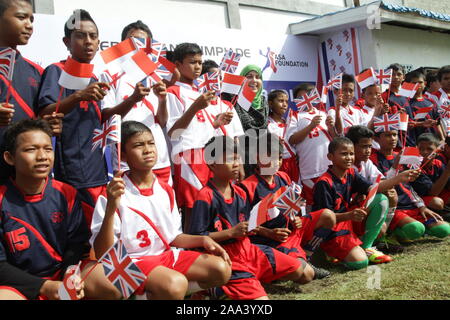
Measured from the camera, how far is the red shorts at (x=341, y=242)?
3432 millimetres

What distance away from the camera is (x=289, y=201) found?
287 centimetres

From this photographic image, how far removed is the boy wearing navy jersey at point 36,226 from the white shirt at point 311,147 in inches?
99.5

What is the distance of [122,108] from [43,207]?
0.84 metres

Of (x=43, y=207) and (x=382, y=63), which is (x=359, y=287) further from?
(x=382, y=63)

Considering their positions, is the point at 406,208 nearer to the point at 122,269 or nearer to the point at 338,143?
the point at 338,143

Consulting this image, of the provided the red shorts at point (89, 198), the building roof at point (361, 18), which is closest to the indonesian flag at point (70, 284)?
the red shorts at point (89, 198)

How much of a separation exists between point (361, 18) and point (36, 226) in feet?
20.2

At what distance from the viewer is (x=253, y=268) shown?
277cm

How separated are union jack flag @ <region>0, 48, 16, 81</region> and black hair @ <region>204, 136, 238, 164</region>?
1275 mm

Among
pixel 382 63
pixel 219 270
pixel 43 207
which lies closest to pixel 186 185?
pixel 219 270

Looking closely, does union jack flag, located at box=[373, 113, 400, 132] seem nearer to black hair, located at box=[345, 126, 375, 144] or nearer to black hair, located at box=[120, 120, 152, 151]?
black hair, located at box=[345, 126, 375, 144]

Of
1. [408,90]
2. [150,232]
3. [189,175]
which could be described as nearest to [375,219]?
[189,175]

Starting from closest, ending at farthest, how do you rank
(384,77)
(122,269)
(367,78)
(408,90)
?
(122,269) < (367,78) < (384,77) < (408,90)

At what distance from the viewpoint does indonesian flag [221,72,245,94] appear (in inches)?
148
